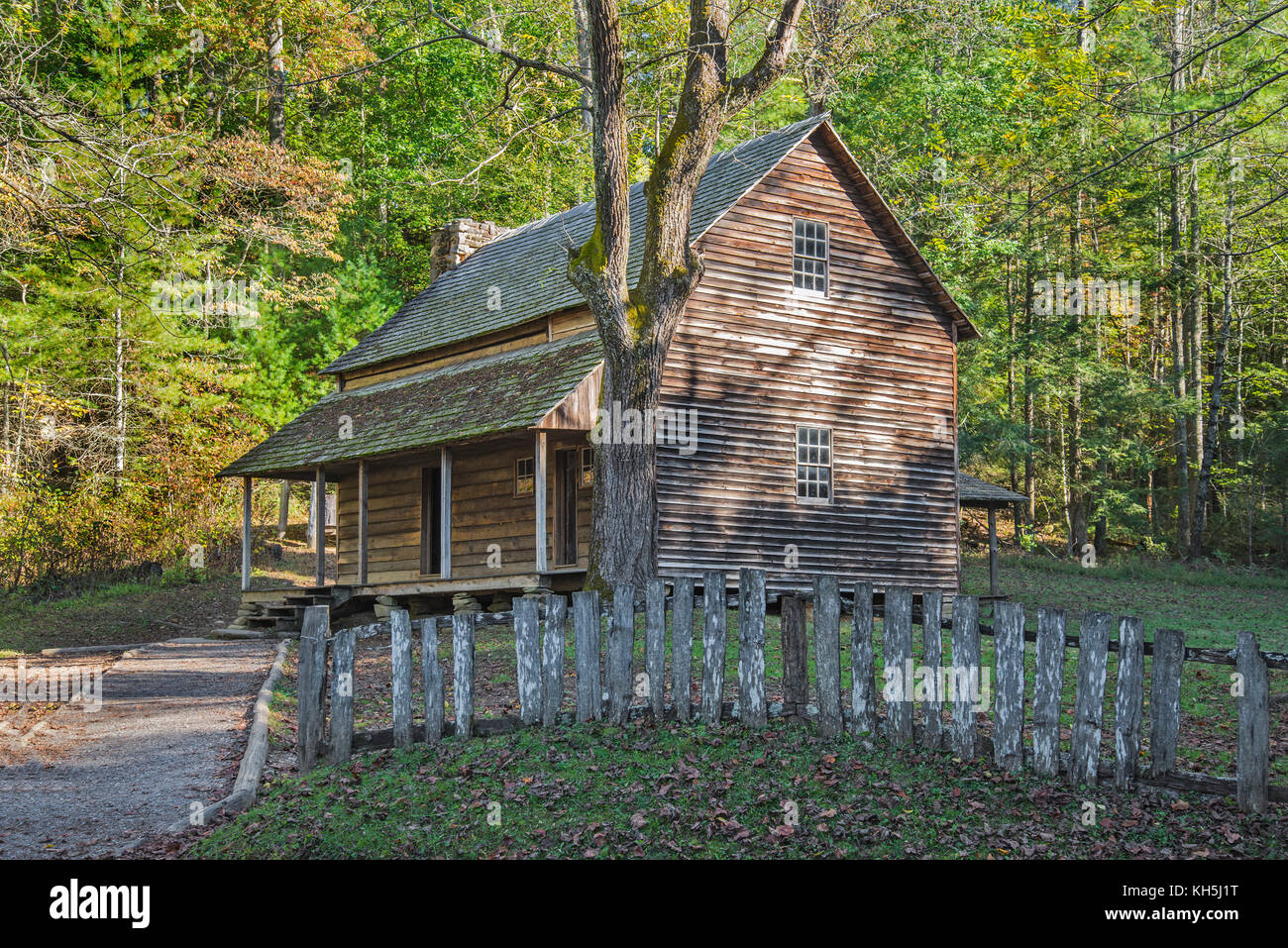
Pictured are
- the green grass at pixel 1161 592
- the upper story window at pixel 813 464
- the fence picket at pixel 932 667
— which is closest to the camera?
the fence picket at pixel 932 667

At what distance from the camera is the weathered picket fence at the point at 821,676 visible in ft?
24.2

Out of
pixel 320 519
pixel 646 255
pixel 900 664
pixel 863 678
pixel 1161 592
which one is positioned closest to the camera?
pixel 900 664

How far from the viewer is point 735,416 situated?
2000cm

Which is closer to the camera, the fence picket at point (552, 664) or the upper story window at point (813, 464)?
the fence picket at point (552, 664)

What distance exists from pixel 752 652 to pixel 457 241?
2327 centimetres

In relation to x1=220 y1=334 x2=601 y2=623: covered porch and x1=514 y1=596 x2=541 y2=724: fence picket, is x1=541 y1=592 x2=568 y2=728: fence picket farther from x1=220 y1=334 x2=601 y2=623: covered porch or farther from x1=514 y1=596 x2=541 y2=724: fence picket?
Result: x1=220 y1=334 x2=601 y2=623: covered porch

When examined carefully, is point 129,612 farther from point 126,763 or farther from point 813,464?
point 126,763

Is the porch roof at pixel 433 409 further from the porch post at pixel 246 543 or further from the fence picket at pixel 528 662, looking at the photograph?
the fence picket at pixel 528 662

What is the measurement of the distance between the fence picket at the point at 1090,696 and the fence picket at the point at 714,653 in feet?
8.78

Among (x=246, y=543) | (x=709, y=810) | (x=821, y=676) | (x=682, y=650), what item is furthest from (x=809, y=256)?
(x=709, y=810)

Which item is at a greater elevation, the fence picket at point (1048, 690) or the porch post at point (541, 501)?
the porch post at point (541, 501)

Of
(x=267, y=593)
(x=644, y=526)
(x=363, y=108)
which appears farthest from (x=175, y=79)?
(x=644, y=526)

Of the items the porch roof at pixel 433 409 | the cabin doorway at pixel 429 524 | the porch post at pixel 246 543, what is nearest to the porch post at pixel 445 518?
the porch roof at pixel 433 409

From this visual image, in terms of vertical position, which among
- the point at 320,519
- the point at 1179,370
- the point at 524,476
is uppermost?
the point at 1179,370
